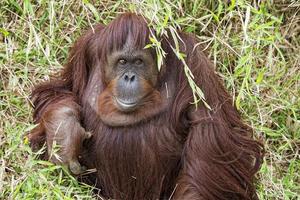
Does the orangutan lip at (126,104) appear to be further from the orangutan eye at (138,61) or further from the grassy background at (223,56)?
the grassy background at (223,56)

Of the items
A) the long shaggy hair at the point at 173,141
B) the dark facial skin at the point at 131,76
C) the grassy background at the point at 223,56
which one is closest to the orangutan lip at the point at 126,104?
the dark facial skin at the point at 131,76

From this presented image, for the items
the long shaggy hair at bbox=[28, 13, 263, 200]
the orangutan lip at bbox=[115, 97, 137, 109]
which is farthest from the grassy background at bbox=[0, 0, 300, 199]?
the orangutan lip at bbox=[115, 97, 137, 109]

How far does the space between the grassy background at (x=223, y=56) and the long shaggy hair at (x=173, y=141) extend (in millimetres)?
299

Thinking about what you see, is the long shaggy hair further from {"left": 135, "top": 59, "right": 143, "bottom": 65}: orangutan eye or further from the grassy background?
the grassy background

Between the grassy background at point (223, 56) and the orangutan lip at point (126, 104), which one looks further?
the grassy background at point (223, 56)

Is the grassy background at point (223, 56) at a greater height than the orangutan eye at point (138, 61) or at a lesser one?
lesser

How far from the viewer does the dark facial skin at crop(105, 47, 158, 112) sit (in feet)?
11.2

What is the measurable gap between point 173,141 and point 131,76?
0.35 metres

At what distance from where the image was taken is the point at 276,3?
446cm

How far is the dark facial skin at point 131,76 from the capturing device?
3422 millimetres

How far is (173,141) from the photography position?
3.55 m

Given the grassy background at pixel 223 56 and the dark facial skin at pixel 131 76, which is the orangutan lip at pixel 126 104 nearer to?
the dark facial skin at pixel 131 76

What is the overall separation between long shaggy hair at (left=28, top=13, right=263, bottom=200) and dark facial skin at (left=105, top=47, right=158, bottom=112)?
1.7 inches

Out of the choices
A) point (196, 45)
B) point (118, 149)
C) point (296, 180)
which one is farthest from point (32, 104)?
point (296, 180)
